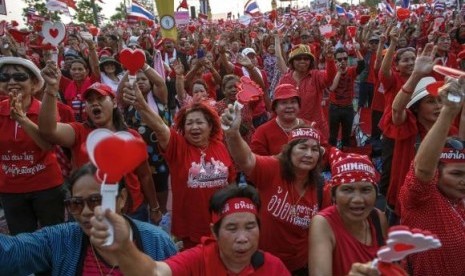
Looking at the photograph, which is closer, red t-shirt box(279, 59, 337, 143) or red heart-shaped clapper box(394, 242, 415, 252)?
red heart-shaped clapper box(394, 242, 415, 252)

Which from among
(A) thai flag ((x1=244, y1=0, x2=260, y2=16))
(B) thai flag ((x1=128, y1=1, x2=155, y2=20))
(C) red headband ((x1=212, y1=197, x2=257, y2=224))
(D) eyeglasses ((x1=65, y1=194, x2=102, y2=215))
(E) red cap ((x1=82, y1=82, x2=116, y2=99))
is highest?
(A) thai flag ((x1=244, y1=0, x2=260, y2=16))

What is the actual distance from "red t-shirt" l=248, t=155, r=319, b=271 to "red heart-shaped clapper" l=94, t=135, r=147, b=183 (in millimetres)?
1501

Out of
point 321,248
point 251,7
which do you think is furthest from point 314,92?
point 251,7

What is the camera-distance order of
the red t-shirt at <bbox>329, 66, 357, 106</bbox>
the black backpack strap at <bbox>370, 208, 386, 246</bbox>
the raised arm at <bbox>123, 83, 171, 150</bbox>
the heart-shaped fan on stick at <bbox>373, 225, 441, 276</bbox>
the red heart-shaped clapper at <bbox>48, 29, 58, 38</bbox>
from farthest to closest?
the red t-shirt at <bbox>329, 66, 357, 106</bbox> → the red heart-shaped clapper at <bbox>48, 29, 58, 38</bbox> → the raised arm at <bbox>123, 83, 171, 150</bbox> → the black backpack strap at <bbox>370, 208, 386, 246</bbox> → the heart-shaped fan on stick at <bbox>373, 225, 441, 276</bbox>

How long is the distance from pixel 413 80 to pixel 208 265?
190 centimetres

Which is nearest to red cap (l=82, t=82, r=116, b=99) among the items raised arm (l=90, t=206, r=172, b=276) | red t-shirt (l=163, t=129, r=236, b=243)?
red t-shirt (l=163, t=129, r=236, b=243)

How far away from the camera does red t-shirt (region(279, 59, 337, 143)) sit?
221 inches

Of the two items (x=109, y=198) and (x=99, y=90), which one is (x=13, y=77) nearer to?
(x=99, y=90)

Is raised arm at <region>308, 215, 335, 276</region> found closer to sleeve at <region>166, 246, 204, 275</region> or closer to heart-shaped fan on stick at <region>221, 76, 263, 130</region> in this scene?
sleeve at <region>166, 246, 204, 275</region>

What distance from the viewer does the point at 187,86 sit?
6574mm

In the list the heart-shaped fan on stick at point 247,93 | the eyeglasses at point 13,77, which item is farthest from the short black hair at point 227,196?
the eyeglasses at point 13,77

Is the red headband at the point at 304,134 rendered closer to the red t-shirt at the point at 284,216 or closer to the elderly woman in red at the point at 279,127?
the red t-shirt at the point at 284,216

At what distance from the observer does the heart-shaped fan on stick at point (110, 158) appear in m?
1.54

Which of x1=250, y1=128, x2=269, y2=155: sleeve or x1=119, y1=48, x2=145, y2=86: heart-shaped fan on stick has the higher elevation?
x1=119, y1=48, x2=145, y2=86: heart-shaped fan on stick
